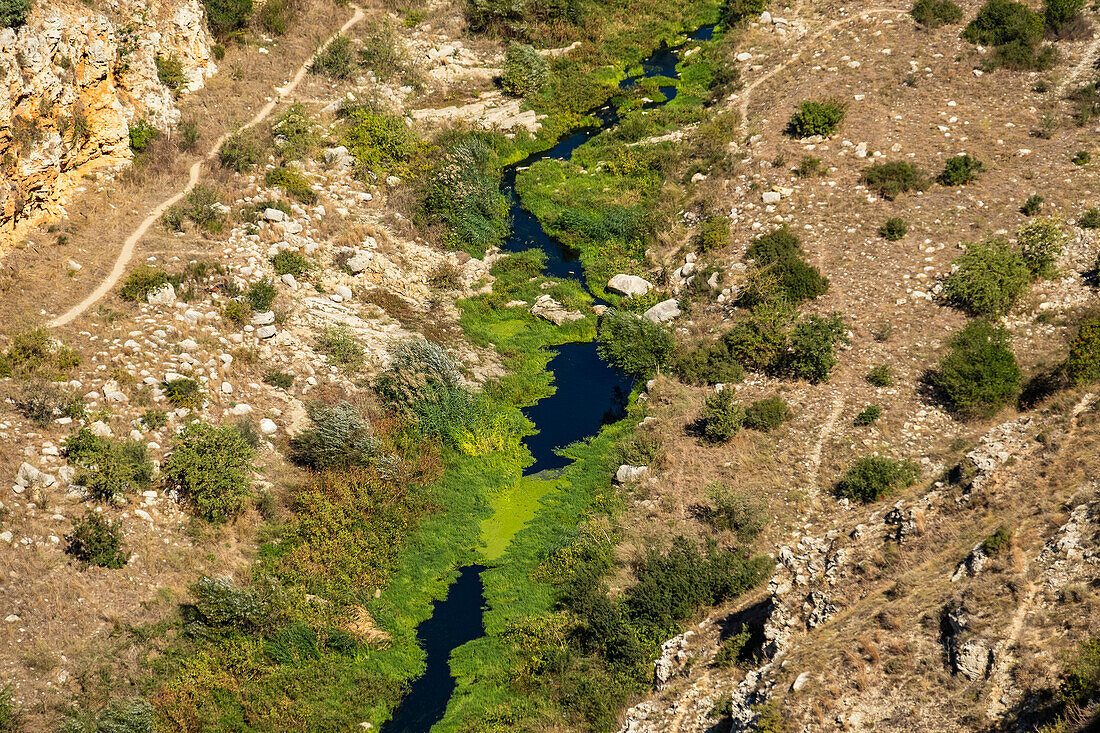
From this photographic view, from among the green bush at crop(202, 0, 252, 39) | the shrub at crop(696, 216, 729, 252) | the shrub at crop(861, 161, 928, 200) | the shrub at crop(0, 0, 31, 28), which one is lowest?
the shrub at crop(696, 216, 729, 252)

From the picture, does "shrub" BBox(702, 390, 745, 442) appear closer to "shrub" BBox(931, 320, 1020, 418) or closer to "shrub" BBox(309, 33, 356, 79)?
"shrub" BBox(931, 320, 1020, 418)

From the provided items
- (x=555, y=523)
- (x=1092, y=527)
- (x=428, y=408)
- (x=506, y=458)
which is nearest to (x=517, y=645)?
(x=555, y=523)

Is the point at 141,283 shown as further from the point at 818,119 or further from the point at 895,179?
the point at 895,179

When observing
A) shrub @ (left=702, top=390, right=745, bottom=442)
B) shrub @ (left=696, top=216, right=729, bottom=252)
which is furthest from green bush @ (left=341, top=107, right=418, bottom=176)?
shrub @ (left=702, top=390, right=745, bottom=442)

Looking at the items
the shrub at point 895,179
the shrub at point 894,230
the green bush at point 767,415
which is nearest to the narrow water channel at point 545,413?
the green bush at point 767,415

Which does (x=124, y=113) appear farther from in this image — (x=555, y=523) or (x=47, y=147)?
(x=555, y=523)
